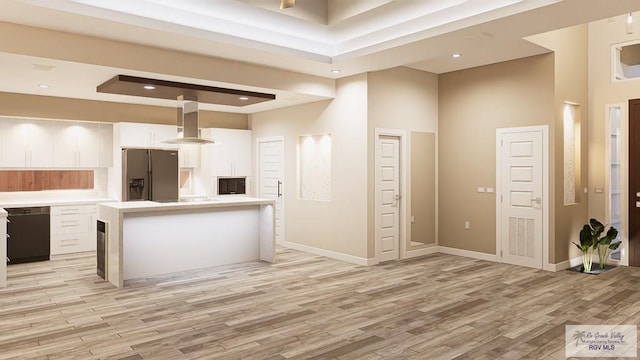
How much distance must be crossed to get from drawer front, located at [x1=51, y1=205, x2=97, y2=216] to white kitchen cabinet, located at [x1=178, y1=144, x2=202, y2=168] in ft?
5.64

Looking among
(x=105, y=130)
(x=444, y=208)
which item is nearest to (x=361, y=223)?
(x=444, y=208)

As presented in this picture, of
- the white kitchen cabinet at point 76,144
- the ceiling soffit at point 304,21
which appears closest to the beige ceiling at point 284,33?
the ceiling soffit at point 304,21

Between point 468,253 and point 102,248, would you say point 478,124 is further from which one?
point 102,248

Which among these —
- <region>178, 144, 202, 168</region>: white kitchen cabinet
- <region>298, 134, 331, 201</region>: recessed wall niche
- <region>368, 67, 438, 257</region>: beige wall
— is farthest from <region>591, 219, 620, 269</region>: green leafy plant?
<region>178, 144, 202, 168</region>: white kitchen cabinet

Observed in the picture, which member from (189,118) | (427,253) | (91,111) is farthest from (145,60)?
(427,253)

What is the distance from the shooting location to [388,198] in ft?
22.7

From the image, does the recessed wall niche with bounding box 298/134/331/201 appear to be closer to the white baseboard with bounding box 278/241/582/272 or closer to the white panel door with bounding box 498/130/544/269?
the white baseboard with bounding box 278/241/582/272

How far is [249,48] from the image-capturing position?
5309mm

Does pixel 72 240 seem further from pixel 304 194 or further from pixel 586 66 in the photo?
pixel 586 66

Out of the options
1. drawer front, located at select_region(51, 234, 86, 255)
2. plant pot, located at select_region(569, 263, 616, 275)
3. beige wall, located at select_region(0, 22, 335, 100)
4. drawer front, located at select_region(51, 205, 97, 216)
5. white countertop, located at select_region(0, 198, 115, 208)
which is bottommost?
plant pot, located at select_region(569, 263, 616, 275)

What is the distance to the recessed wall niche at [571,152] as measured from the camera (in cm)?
655

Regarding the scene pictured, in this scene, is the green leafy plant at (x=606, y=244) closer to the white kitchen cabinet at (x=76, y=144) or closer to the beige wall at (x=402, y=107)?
the beige wall at (x=402, y=107)

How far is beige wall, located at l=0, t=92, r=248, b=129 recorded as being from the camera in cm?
677

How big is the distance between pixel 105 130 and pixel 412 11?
552 cm
